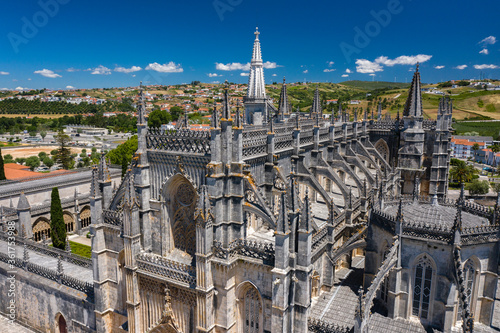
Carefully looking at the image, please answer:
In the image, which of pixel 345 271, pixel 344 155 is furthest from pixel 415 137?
pixel 345 271

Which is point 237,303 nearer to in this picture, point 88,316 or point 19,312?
point 88,316

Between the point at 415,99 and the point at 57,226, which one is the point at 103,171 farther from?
the point at 415,99

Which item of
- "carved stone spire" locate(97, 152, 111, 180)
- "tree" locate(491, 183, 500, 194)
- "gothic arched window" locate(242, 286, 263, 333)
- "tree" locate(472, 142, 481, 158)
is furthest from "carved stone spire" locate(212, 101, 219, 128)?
"tree" locate(472, 142, 481, 158)

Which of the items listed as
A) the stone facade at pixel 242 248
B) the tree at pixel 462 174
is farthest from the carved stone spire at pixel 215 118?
the tree at pixel 462 174

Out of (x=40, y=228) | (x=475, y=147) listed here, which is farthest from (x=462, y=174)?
(x=40, y=228)

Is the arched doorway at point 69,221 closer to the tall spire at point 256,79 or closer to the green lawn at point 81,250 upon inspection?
the green lawn at point 81,250
